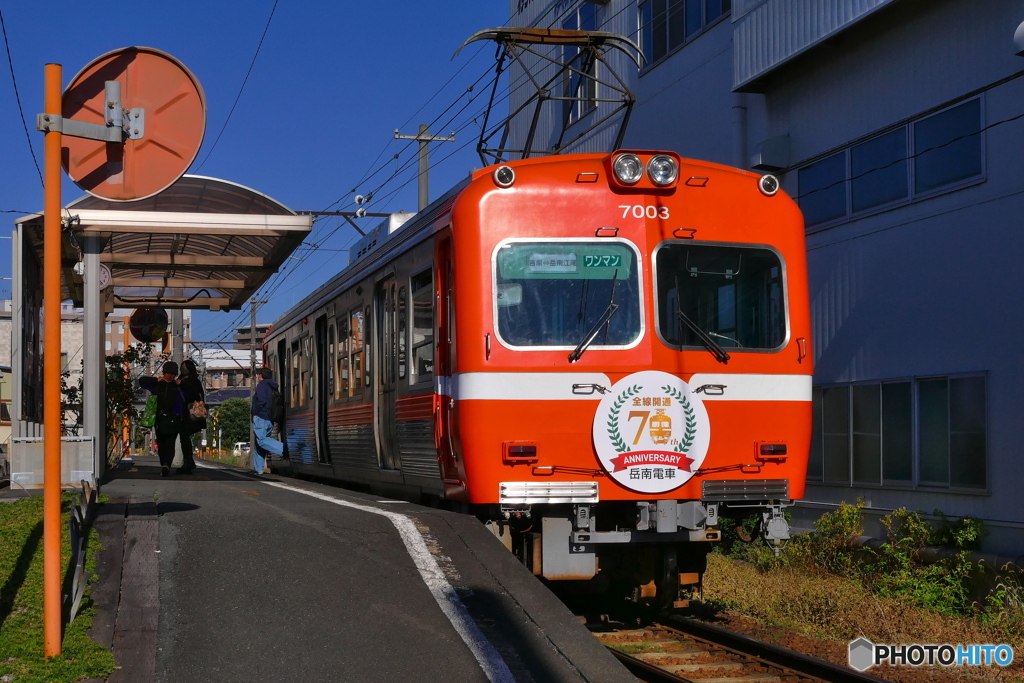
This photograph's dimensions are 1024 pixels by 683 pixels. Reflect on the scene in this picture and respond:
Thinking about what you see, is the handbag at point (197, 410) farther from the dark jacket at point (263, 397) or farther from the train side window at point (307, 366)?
the train side window at point (307, 366)

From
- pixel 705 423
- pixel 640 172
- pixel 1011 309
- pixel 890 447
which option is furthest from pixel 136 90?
pixel 890 447

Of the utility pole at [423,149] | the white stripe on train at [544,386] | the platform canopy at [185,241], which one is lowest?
the white stripe on train at [544,386]

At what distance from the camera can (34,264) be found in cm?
1223

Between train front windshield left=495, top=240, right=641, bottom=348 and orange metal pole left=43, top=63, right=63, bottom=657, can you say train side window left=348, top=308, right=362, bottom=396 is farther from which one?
orange metal pole left=43, top=63, right=63, bottom=657

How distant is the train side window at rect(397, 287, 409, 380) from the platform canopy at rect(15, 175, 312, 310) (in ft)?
11.0

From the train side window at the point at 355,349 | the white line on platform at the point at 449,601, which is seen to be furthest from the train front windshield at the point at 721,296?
the train side window at the point at 355,349

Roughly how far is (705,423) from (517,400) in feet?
4.50

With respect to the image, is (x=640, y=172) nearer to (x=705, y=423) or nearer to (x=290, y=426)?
(x=705, y=423)

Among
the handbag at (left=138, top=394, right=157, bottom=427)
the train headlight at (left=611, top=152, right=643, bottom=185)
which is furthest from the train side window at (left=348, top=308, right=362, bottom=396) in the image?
the handbag at (left=138, top=394, right=157, bottom=427)

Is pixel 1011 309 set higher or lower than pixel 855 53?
lower

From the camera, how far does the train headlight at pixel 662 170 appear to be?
26.9 ft

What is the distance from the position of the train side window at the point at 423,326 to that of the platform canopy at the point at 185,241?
12.4 feet

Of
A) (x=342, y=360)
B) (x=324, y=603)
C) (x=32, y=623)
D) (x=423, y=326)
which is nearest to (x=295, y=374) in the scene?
(x=342, y=360)

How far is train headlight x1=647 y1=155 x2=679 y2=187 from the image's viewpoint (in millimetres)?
8203
